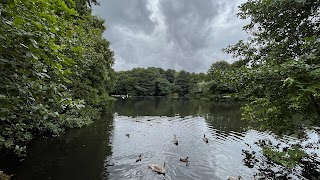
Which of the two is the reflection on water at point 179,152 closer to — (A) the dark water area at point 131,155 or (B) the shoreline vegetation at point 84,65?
(A) the dark water area at point 131,155

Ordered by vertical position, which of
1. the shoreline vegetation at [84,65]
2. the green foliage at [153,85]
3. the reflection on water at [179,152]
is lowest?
the reflection on water at [179,152]

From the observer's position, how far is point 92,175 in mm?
12695

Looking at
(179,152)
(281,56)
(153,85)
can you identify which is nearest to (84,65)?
(281,56)

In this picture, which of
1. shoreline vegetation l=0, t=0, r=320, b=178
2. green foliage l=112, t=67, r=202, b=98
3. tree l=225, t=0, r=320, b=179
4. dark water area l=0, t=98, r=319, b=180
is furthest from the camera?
green foliage l=112, t=67, r=202, b=98

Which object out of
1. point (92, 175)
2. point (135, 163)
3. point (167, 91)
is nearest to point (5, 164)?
point (92, 175)

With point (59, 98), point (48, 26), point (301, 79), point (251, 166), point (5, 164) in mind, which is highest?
point (48, 26)

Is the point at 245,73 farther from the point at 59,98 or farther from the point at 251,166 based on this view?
the point at 251,166

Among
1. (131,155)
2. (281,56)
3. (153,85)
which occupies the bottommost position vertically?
(131,155)

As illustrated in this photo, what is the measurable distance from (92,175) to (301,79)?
11365 mm

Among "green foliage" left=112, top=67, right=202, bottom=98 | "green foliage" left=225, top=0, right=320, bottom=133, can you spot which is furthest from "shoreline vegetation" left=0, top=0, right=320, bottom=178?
"green foliage" left=112, top=67, right=202, bottom=98

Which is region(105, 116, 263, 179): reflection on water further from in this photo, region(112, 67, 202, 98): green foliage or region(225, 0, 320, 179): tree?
region(112, 67, 202, 98): green foliage

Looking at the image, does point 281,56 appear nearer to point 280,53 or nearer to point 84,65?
point 280,53

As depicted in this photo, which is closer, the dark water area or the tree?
the tree

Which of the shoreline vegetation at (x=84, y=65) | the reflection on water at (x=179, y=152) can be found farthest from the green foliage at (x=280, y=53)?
the reflection on water at (x=179, y=152)
